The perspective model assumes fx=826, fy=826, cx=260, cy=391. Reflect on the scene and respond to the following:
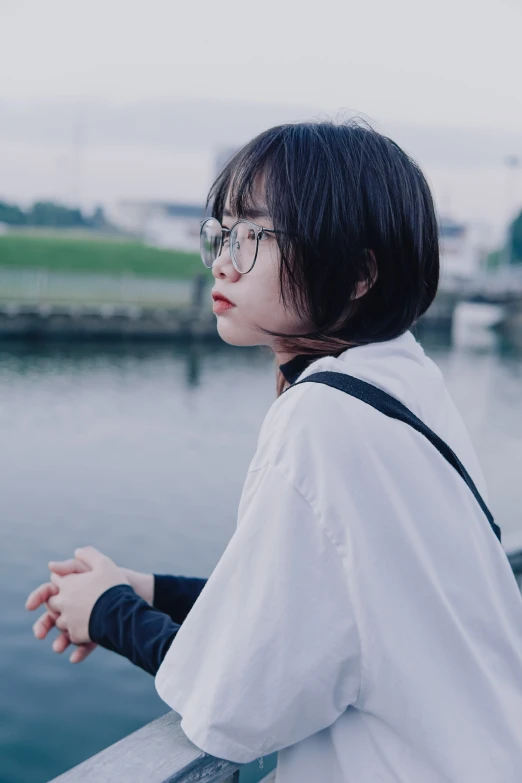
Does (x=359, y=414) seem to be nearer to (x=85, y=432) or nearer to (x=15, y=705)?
(x=15, y=705)

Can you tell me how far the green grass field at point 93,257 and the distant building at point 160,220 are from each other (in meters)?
11.9

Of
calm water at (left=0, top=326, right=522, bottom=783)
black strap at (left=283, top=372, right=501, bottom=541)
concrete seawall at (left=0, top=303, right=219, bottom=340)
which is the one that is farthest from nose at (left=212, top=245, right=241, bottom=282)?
concrete seawall at (left=0, top=303, right=219, bottom=340)

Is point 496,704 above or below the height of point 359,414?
below

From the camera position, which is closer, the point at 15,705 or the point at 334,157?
the point at 334,157

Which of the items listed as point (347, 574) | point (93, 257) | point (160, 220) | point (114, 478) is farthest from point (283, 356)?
point (160, 220)

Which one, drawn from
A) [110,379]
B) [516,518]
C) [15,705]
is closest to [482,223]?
[110,379]

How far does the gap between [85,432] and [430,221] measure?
8852 mm

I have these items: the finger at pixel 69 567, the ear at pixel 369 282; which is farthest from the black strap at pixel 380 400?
the finger at pixel 69 567

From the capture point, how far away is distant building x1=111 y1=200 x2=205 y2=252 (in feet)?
144

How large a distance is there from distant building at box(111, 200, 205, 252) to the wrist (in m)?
40.2

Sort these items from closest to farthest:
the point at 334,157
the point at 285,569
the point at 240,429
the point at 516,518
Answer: the point at 285,569, the point at 334,157, the point at 516,518, the point at 240,429

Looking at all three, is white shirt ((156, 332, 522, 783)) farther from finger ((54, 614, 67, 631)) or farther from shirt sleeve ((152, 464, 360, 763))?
finger ((54, 614, 67, 631))

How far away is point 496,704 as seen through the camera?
62cm

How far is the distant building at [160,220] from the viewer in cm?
4403
